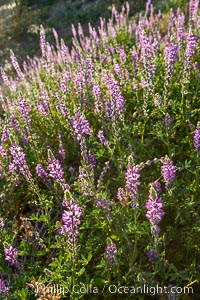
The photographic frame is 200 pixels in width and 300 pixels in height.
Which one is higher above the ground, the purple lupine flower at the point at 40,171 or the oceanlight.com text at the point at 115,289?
the purple lupine flower at the point at 40,171

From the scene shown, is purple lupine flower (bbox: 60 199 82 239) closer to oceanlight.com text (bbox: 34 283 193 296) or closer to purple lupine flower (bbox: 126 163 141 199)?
purple lupine flower (bbox: 126 163 141 199)

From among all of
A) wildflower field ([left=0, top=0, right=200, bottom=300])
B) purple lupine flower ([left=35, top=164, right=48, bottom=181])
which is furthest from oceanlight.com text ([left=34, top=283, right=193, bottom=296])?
purple lupine flower ([left=35, top=164, right=48, bottom=181])

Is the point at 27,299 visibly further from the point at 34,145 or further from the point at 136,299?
the point at 34,145

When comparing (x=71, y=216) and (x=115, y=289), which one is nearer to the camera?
(x=71, y=216)

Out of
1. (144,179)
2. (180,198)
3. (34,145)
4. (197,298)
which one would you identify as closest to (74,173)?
(34,145)

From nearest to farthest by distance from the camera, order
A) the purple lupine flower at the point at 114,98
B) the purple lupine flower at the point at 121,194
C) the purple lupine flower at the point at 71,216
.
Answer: the purple lupine flower at the point at 71,216, the purple lupine flower at the point at 121,194, the purple lupine flower at the point at 114,98

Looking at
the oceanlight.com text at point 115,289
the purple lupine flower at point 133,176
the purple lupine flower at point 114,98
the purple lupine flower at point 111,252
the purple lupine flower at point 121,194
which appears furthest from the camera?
the purple lupine flower at point 114,98

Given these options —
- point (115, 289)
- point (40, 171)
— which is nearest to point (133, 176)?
point (115, 289)

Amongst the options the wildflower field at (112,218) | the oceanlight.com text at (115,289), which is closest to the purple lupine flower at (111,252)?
the wildflower field at (112,218)

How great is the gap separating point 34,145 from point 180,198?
169cm

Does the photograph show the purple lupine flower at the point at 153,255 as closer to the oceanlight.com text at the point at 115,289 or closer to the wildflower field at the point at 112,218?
the wildflower field at the point at 112,218

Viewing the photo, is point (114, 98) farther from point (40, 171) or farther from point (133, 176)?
point (133, 176)

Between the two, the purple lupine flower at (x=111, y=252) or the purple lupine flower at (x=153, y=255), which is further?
the purple lupine flower at (x=153, y=255)

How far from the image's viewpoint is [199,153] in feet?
10.2
